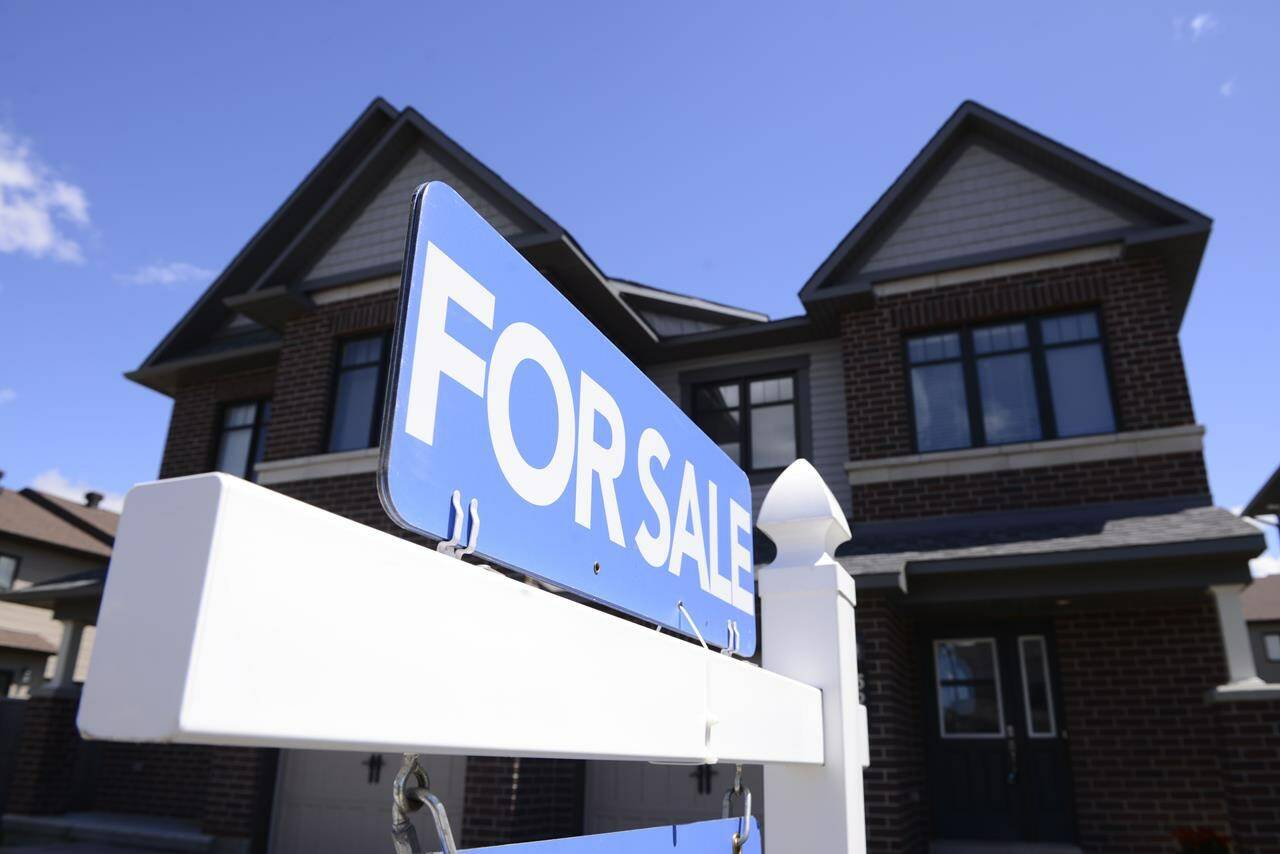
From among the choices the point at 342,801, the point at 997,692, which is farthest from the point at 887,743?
the point at 342,801

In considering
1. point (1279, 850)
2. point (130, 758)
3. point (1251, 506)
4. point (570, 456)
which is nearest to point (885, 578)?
point (1279, 850)

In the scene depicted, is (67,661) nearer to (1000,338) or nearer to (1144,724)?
(1000,338)

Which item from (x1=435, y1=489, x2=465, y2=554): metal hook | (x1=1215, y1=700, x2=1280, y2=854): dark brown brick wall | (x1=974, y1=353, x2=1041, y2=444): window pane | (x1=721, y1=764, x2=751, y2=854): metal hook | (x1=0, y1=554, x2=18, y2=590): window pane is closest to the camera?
(x1=435, y1=489, x2=465, y2=554): metal hook

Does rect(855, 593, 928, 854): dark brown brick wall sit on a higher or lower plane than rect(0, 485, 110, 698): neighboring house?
lower

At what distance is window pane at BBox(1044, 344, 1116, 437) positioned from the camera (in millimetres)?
10109

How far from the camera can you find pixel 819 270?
11.4 m

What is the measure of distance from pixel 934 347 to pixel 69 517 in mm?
29077

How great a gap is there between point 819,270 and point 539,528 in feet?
35.4

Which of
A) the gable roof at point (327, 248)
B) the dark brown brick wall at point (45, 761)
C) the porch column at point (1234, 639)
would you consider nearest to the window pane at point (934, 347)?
the gable roof at point (327, 248)

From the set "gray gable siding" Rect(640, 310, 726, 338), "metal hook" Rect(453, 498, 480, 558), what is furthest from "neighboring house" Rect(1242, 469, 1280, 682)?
"metal hook" Rect(453, 498, 480, 558)

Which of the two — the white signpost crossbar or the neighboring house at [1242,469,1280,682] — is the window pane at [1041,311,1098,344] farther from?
the neighboring house at [1242,469,1280,682]

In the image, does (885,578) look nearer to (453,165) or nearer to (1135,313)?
(1135,313)

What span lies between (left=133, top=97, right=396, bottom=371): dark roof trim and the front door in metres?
11.2

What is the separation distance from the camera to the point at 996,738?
9797 mm
